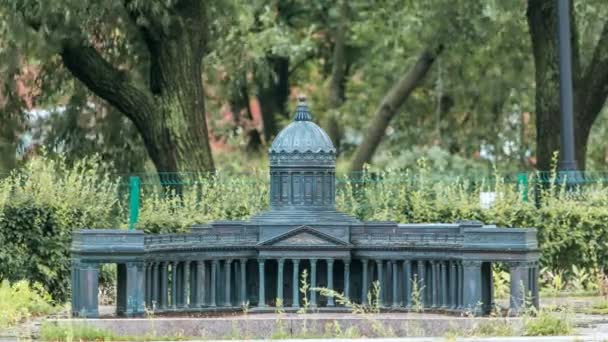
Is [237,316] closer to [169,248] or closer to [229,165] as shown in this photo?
[169,248]

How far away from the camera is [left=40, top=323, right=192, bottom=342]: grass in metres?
16.7

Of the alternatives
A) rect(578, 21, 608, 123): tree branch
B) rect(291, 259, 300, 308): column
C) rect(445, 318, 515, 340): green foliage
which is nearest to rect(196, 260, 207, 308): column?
rect(291, 259, 300, 308): column

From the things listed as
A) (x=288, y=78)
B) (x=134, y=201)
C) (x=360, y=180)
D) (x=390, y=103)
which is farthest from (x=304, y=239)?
(x=288, y=78)

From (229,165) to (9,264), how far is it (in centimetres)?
2271

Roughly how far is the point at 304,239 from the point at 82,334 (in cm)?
342

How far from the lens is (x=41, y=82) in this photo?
32875mm

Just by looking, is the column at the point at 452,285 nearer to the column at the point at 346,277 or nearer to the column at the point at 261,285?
the column at the point at 346,277

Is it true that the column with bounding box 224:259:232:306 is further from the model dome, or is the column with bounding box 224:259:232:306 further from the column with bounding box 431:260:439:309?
the column with bounding box 431:260:439:309

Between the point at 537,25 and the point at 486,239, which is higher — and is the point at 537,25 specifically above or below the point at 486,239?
above

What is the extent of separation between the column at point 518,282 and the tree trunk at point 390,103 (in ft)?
72.5

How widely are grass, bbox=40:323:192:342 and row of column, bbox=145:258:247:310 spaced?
1.61 metres

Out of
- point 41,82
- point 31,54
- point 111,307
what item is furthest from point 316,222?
point 41,82

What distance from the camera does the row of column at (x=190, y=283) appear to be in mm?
18922

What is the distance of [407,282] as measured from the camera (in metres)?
19.4
